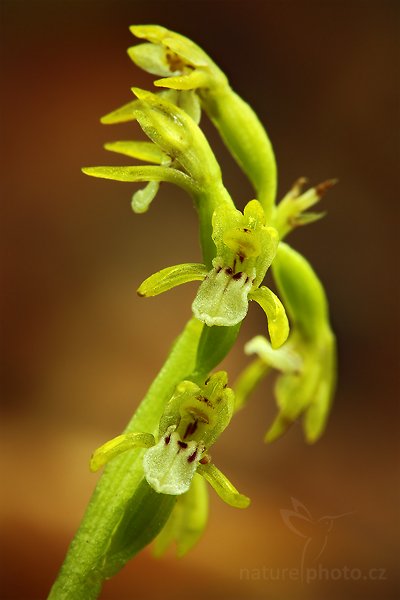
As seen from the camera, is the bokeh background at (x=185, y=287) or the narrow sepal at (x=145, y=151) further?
the bokeh background at (x=185, y=287)

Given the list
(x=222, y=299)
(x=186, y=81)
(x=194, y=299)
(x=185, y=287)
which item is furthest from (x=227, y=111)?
(x=185, y=287)

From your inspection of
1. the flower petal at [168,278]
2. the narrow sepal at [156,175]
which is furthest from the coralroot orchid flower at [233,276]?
the narrow sepal at [156,175]

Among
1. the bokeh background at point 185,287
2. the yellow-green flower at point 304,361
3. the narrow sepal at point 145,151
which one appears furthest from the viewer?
the bokeh background at point 185,287

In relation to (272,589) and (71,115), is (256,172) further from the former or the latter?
(71,115)

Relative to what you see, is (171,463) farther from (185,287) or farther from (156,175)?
(185,287)

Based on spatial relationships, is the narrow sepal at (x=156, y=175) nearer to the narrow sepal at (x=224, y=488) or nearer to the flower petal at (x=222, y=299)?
the flower petal at (x=222, y=299)

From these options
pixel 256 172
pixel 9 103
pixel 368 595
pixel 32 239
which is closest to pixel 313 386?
pixel 256 172

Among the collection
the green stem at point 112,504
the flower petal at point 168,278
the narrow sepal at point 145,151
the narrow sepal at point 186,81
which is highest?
the narrow sepal at point 186,81
